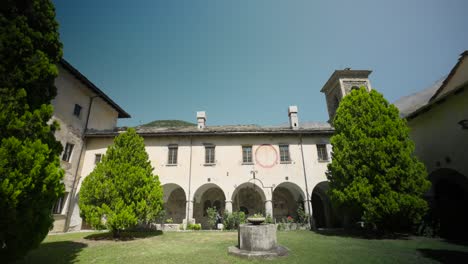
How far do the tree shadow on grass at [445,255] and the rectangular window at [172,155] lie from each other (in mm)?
13262

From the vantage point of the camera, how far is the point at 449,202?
9711mm

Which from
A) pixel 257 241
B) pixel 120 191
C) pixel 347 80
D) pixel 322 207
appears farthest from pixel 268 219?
pixel 347 80

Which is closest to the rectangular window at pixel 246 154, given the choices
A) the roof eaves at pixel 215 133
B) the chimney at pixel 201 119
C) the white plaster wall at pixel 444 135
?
the roof eaves at pixel 215 133

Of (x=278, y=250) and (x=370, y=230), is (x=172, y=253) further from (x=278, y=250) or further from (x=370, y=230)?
(x=370, y=230)

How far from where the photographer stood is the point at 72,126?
13.5 meters

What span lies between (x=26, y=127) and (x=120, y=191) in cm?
558

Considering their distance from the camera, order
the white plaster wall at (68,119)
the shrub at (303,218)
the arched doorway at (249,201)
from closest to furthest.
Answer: the white plaster wall at (68,119) < the shrub at (303,218) < the arched doorway at (249,201)

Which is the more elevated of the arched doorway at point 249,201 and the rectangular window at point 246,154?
the rectangular window at point 246,154

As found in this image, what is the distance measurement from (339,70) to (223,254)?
2011 centimetres

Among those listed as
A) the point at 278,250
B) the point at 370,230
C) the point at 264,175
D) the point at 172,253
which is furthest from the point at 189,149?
the point at 370,230

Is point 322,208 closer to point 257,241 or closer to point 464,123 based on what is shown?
point 464,123

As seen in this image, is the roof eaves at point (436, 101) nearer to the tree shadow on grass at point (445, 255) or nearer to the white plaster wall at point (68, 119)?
the tree shadow on grass at point (445, 255)

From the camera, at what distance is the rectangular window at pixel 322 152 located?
1476cm

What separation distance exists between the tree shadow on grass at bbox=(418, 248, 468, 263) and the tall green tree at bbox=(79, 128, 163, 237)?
34.2 ft
